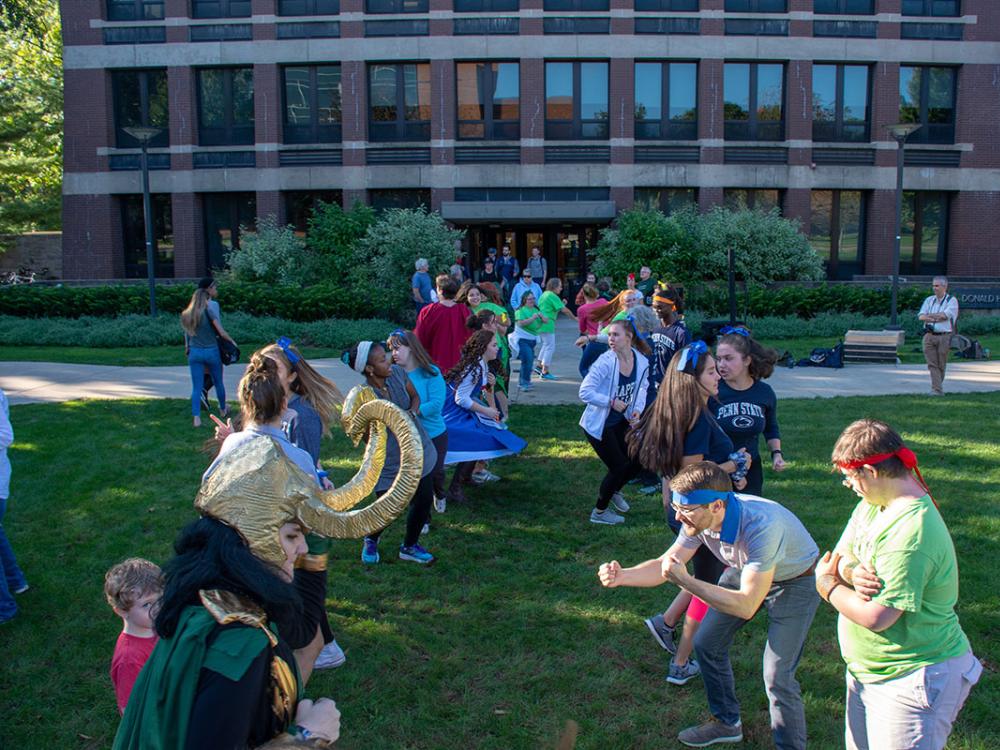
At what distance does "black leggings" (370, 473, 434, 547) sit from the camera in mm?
6309

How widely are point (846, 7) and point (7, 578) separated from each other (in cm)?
2897

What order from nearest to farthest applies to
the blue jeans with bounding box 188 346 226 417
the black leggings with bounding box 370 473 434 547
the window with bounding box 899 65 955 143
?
the black leggings with bounding box 370 473 434 547 → the blue jeans with bounding box 188 346 226 417 → the window with bounding box 899 65 955 143

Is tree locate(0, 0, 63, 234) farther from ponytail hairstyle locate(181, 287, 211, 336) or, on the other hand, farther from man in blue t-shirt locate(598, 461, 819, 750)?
man in blue t-shirt locate(598, 461, 819, 750)

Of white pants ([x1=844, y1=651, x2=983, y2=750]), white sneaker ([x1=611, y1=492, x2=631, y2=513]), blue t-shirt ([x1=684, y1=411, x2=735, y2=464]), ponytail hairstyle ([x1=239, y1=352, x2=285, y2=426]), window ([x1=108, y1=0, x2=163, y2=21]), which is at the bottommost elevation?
white sneaker ([x1=611, y1=492, x2=631, y2=513])

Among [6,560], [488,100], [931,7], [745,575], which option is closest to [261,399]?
[745,575]

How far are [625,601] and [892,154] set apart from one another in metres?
26.0

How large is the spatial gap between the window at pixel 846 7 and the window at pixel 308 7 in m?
15.5

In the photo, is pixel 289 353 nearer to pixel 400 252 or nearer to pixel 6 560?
pixel 6 560

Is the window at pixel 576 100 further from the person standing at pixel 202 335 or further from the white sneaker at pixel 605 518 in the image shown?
the white sneaker at pixel 605 518

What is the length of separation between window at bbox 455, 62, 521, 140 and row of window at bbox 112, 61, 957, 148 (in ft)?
0.11

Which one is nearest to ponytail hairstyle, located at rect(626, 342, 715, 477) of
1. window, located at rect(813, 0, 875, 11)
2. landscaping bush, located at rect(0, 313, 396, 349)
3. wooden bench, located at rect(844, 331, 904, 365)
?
wooden bench, located at rect(844, 331, 904, 365)

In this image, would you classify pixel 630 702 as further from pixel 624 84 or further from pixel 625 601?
pixel 624 84

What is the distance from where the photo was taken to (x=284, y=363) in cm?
507

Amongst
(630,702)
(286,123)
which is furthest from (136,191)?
(630,702)
